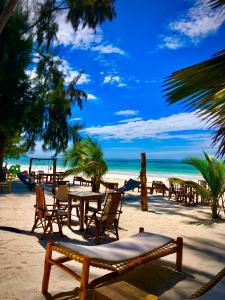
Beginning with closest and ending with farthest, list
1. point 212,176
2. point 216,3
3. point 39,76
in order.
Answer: point 216,3, point 212,176, point 39,76

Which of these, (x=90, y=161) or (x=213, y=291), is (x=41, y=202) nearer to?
(x=213, y=291)

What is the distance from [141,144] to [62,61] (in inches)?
5698

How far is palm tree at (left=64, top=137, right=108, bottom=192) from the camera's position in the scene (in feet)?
43.6

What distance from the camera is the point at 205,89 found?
192 centimetres

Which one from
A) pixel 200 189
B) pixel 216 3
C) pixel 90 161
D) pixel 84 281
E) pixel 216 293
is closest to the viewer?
pixel 216 3

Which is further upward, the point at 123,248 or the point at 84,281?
the point at 123,248

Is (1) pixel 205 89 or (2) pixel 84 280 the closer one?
(1) pixel 205 89

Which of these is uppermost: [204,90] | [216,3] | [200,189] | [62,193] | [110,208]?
[216,3]

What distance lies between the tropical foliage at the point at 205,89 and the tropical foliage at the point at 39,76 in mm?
14453

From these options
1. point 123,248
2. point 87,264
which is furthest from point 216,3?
point 123,248

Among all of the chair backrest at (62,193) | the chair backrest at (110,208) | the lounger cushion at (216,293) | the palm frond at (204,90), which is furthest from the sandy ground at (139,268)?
the palm frond at (204,90)

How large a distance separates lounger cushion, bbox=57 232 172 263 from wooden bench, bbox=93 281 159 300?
582 millimetres

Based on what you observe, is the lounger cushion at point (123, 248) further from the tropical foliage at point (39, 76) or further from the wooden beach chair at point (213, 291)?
the tropical foliage at point (39, 76)

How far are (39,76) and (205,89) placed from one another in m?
20.9
